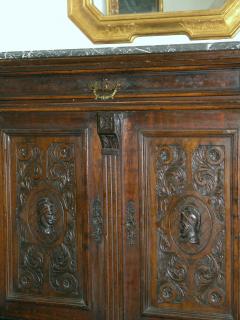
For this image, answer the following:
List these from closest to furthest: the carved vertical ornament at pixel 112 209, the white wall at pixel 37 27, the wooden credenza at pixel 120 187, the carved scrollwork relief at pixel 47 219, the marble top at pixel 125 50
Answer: the marble top at pixel 125 50 → the wooden credenza at pixel 120 187 → the carved vertical ornament at pixel 112 209 → the carved scrollwork relief at pixel 47 219 → the white wall at pixel 37 27

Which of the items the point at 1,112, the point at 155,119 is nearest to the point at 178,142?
the point at 155,119

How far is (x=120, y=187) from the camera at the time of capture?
79.7 inches

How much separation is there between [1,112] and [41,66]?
0.27 metres

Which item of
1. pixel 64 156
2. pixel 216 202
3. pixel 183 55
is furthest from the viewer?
pixel 64 156

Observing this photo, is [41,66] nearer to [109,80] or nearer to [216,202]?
[109,80]

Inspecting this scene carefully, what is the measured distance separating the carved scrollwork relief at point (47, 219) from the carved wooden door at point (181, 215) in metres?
0.22

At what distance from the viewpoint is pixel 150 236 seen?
201 cm

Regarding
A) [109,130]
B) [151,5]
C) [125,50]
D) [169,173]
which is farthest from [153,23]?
[169,173]

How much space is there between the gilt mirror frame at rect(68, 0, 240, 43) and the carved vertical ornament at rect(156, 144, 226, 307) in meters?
0.45

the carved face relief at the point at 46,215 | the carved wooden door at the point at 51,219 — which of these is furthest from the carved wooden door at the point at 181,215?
the carved face relief at the point at 46,215

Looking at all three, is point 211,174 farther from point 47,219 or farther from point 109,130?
point 47,219

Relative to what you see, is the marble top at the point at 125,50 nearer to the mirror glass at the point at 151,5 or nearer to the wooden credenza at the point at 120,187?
the wooden credenza at the point at 120,187

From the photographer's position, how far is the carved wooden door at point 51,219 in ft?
6.79

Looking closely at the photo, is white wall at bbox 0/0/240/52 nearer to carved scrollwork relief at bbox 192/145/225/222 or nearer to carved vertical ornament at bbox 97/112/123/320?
carved vertical ornament at bbox 97/112/123/320
